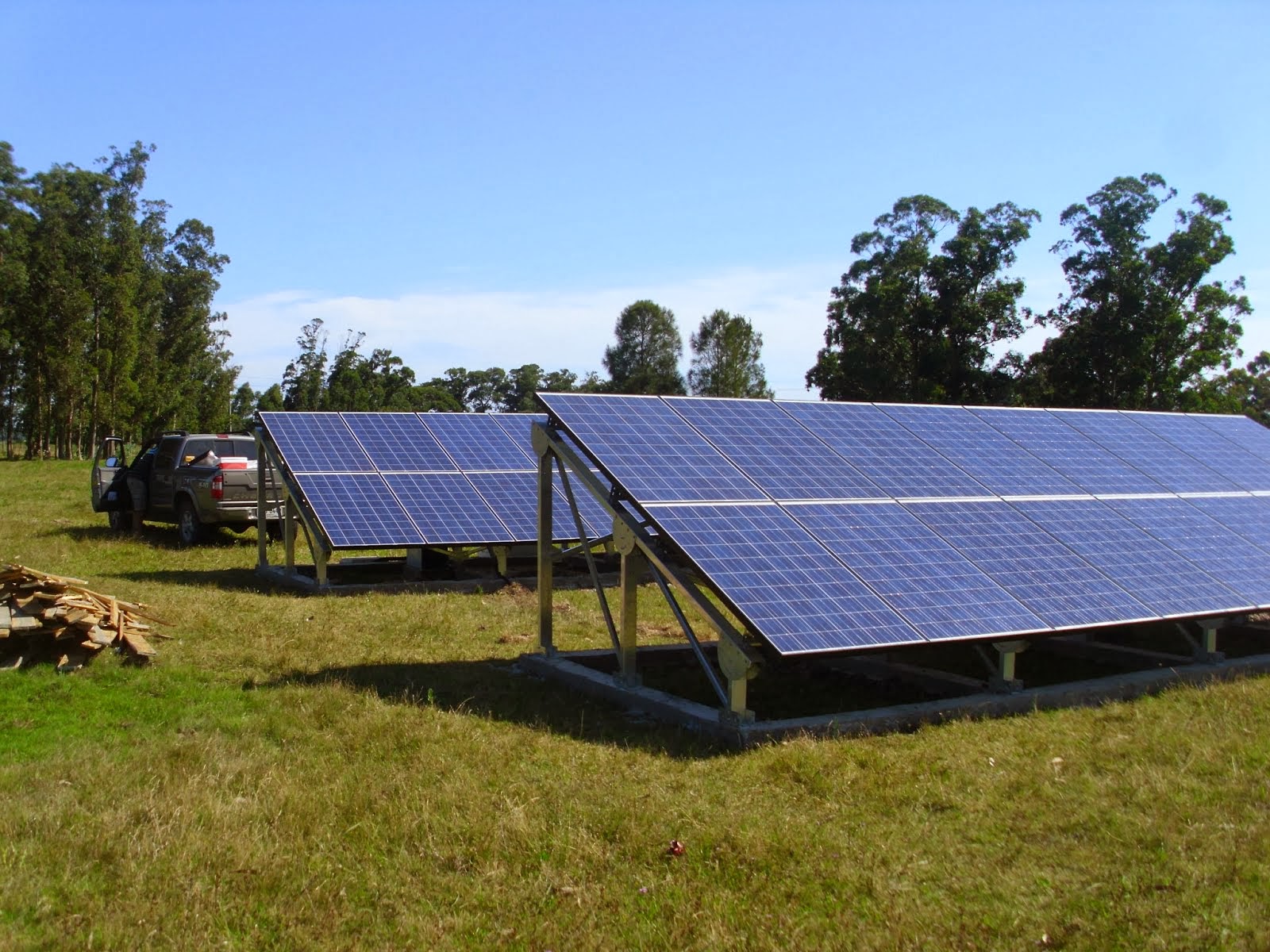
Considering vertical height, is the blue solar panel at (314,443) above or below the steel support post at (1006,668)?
above

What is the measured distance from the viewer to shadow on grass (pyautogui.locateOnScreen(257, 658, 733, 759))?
848cm

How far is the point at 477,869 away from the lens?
5840mm

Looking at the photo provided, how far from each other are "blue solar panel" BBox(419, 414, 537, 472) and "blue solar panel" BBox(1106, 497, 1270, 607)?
9.93 m

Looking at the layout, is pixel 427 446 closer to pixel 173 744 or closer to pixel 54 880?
pixel 173 744

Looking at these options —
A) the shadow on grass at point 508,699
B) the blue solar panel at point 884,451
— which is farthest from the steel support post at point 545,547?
the blue solar panel at point 884,451

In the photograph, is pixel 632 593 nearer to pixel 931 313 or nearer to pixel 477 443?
pixel 477 443

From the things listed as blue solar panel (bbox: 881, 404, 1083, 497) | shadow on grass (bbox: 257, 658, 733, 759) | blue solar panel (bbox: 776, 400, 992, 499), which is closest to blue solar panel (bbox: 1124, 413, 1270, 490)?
blue solar panel (bbox: 881, 404, 1083, 497)

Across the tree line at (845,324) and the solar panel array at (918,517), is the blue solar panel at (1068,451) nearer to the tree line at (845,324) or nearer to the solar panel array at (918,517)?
the solar panel array at (918,517)

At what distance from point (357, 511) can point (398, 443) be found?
9.15ft

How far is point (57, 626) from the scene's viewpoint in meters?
10.5

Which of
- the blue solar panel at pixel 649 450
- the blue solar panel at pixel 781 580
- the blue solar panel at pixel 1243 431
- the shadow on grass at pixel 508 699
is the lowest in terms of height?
the shadow on grass at pixel 508 699

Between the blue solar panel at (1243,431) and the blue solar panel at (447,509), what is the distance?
10442 mm

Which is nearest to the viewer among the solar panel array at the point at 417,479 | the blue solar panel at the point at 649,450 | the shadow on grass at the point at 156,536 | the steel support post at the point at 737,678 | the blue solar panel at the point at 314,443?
the steel support post at the point at 737,678

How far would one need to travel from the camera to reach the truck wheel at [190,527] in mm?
20812
